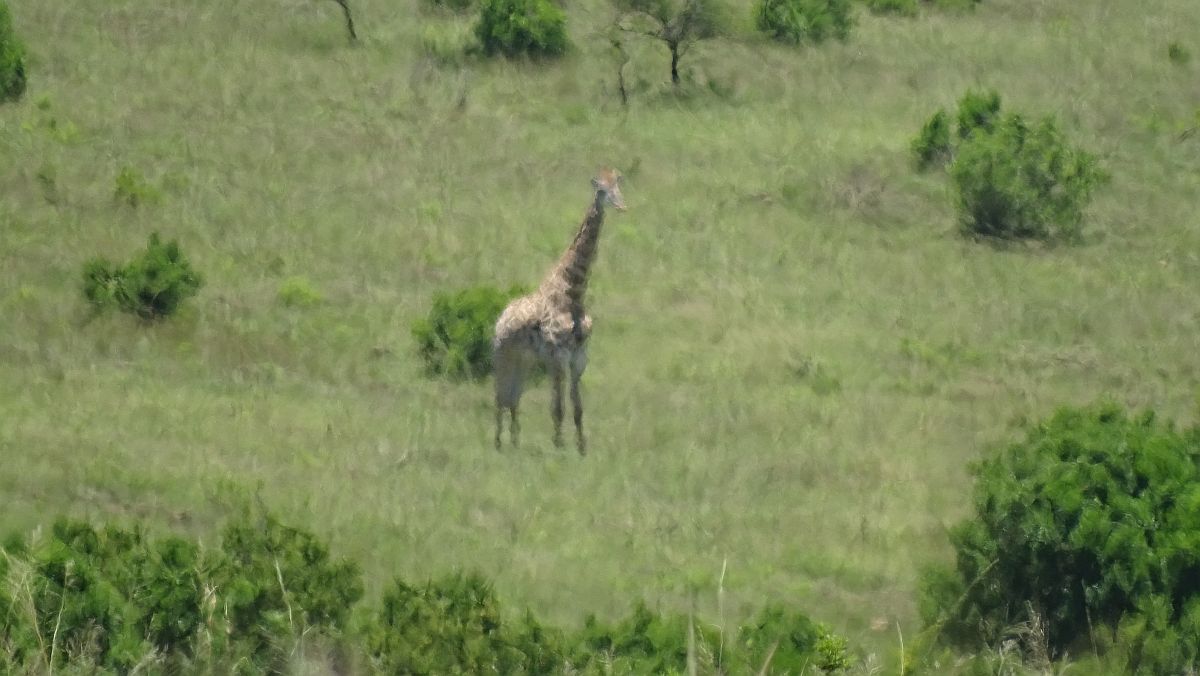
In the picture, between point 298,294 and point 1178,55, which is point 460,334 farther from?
point 1178,55

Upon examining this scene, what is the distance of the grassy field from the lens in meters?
12.2

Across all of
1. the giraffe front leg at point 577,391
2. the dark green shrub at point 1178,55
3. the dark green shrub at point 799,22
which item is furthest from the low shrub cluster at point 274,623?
the dark green shrub at point 1178,55

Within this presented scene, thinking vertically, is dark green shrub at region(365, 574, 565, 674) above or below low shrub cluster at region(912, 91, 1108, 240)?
above

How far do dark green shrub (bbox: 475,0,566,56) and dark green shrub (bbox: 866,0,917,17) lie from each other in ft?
21.6

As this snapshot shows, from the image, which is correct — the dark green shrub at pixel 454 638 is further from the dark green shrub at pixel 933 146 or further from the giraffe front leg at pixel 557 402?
the dark green shrub at pixel 933 146

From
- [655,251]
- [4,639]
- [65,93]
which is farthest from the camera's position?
[65,93]

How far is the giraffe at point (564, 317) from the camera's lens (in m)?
13.3

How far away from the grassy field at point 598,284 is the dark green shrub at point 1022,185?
17.9 inches

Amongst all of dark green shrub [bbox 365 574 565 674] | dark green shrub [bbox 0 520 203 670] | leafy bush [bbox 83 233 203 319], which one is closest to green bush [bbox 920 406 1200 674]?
dark green shrub [bbox 365 574 565 674]

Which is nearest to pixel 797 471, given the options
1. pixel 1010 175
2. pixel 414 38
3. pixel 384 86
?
pixel 1010 175

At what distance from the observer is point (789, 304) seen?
61.2 ft

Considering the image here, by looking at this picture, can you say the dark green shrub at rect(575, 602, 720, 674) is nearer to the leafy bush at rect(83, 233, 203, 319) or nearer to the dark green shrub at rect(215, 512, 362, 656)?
the dark green shrub at rect(215, 512, 362, 656)

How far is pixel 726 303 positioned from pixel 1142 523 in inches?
330

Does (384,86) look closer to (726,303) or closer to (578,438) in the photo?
(726,303)
